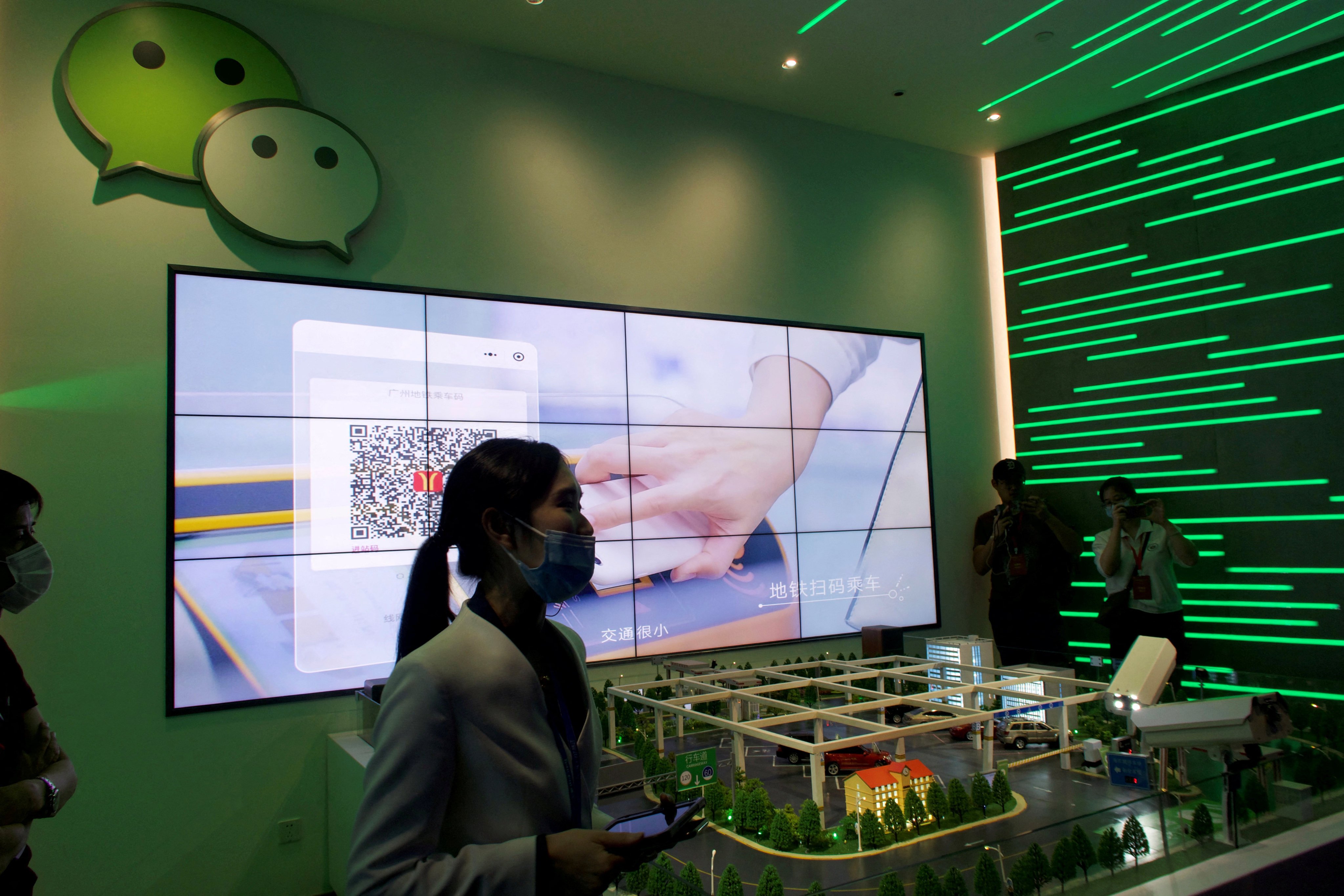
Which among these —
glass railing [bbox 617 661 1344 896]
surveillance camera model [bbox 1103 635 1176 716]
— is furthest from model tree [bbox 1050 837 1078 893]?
surveillance camera model [bbox 1103 635 1176 716]

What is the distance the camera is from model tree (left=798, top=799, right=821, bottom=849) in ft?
9.05

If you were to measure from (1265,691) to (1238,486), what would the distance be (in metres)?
2.23

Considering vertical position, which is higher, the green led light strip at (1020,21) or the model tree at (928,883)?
the green led light strip at (1020,21)

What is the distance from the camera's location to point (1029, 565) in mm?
6324

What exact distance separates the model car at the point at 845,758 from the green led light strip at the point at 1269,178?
4931 mm

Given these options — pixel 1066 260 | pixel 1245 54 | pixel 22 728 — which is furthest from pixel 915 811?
pixel 1245 54

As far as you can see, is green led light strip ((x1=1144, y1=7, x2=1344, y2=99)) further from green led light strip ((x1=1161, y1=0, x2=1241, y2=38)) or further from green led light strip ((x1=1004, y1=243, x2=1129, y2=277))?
Result: green led light strip ((x1=1004, y1=243, x2=1129, y2=277))

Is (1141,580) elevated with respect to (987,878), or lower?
elevated

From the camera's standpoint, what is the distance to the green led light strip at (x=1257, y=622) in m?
5.46

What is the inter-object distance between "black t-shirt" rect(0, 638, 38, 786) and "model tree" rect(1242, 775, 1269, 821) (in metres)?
3.20

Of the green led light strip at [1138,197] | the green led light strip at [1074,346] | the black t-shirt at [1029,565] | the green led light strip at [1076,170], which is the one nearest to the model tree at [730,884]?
the black t-shirt at [1029,565]

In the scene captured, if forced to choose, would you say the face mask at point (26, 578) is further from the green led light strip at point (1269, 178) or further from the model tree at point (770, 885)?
the green led light strip at point (1269, 178)

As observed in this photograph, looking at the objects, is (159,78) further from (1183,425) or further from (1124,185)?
(1183,425)

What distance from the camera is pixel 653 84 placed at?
19.4ft
